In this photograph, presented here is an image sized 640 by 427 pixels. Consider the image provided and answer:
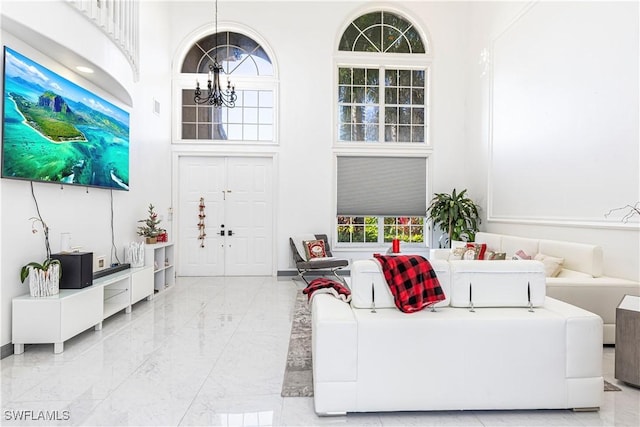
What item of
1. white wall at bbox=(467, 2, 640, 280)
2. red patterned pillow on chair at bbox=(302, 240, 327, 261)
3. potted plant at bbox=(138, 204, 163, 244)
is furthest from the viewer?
red patterned pillow on chair at bbox=(302, 240, 327, 261)

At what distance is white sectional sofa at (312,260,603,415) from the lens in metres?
2.35

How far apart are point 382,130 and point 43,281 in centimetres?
611

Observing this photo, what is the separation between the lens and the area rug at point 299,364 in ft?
9.07

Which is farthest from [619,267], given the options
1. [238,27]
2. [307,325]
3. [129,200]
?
[238,27]

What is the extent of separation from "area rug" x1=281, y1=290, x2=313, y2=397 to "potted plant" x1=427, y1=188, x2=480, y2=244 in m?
3.56

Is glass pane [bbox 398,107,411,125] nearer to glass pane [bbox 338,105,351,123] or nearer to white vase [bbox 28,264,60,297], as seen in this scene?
glass pane [bbox 338,105,351,123]

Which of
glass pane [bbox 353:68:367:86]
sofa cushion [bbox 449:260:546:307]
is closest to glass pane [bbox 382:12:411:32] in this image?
glass pane [bbox 353:68:367:86]

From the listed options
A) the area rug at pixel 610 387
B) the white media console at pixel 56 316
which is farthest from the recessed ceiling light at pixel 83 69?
the area rug at pixel 610 387

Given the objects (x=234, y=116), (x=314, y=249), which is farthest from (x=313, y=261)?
(x=234, y=116)

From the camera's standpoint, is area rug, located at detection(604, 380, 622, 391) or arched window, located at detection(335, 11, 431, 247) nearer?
area rug, located at detection(604, 380, 622, 391)

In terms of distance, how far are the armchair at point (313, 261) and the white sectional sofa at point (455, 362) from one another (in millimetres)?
4369

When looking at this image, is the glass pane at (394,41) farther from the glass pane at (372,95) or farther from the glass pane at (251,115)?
the glass pane at (251,115)

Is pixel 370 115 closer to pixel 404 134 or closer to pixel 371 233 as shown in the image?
pixel 404 134

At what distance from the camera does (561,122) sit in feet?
16.3
